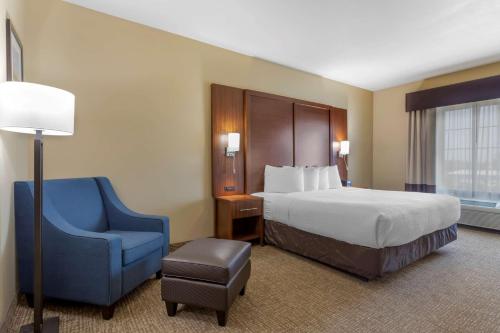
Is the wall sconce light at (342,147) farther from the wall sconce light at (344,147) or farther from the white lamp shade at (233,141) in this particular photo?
the white lamp shade at (233,141)

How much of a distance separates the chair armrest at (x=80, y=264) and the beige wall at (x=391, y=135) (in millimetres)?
5582

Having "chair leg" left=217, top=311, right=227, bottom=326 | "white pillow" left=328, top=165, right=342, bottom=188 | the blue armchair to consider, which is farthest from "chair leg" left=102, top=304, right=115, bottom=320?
"white pillow" left=328, top=165, right=342, bottom=188

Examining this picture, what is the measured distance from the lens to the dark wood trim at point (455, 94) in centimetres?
424

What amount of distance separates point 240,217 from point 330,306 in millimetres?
1587

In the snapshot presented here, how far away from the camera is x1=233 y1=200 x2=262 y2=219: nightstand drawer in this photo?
132 inches

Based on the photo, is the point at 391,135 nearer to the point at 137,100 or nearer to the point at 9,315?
the point at 137,100

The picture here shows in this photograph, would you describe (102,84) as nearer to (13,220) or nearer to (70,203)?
(70,203)

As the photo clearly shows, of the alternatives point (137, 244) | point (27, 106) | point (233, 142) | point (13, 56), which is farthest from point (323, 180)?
point (13, 56)

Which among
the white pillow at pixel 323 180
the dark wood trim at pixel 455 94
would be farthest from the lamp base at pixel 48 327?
the dark wood trim at pixel 455 94

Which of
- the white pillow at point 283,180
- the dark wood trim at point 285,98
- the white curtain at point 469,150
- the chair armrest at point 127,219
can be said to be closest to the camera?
the chair armrest at point 127,219

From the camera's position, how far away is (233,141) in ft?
12.0

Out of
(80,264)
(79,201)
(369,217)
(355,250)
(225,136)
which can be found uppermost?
(225,136)

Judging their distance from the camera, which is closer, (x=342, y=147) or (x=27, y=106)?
(x=27, y=106)

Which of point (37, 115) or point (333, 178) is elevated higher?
point (37, 115)
